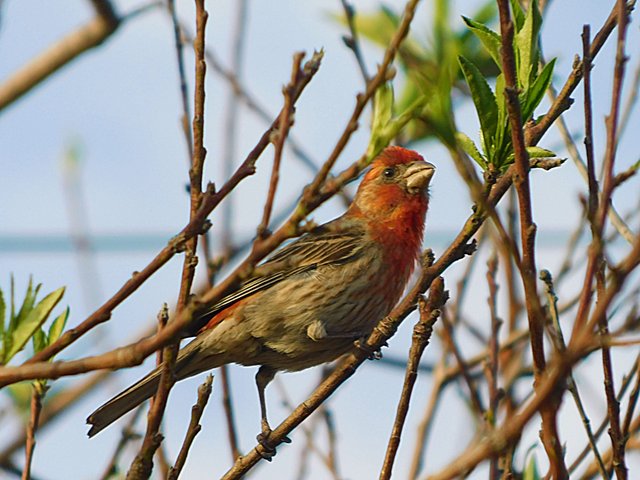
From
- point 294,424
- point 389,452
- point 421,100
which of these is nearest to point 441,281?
point 389,452

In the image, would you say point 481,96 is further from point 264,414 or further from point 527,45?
point 264,414

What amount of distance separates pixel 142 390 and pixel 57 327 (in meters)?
2.04

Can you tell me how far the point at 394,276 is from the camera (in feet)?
25.0

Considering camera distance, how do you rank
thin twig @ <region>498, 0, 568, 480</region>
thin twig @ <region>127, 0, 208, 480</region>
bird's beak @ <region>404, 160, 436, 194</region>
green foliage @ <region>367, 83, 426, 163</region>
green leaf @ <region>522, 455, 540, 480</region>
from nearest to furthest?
thin twig @ <region>498, 0, 568, 480</region> → green foliage @ <region>367, 83, 426, 163</region> → thin twig @ <region>127, 0, 208, 480</region> → green leaf @ <region>522, 455, 540, 480</region> → bird's beak @ <region>404, 160, 436, 194</region>

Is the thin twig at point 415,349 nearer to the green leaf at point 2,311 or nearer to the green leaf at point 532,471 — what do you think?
the green leaf at point 532,471

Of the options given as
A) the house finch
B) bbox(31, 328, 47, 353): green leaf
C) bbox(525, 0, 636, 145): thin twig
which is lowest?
bbox(31, 328, 47, 353): green leaf

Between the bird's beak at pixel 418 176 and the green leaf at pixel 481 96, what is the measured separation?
433cm

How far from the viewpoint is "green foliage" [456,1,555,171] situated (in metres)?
3.62

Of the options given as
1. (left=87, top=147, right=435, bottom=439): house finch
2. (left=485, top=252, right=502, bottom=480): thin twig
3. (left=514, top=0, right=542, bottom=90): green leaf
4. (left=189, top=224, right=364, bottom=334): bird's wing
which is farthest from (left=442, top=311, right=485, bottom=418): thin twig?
(left=514, top=0, right=542, bottom=90): green leaf

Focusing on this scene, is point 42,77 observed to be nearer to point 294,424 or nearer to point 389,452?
point 294,424

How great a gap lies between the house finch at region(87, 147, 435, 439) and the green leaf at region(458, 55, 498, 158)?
3.47 meters

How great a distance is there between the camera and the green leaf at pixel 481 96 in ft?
11.8

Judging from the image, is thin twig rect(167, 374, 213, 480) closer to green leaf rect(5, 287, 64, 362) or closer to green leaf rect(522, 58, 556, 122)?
green leaf rect(5, 287, 64, 362)

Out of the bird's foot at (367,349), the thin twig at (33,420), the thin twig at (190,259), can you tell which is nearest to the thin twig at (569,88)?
the thin twig at (190,259)
